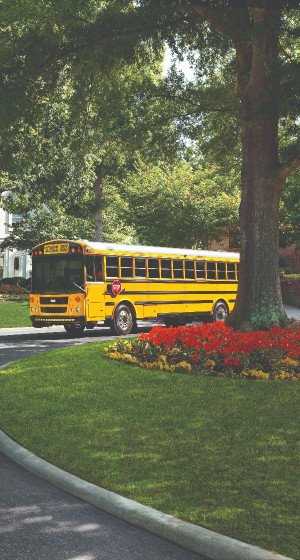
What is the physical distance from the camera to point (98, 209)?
4369 centimetres

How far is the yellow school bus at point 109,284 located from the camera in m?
21.2

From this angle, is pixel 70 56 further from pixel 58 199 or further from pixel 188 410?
pixel 58 199

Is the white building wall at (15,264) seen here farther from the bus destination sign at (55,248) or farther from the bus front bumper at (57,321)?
the bus destination sign at (55,248)

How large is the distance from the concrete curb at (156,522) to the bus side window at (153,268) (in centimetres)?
1689

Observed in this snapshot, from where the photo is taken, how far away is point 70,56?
633 inches

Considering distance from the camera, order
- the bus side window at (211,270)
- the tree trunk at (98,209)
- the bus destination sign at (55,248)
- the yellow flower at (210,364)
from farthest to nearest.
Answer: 1. the tree trunk at (98,209)
2. the bus side window at (211,270)
3. the bus destination sign at (55,248)
4. the yellow flower at (210,364)

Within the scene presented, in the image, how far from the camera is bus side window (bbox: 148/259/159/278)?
77.2ft

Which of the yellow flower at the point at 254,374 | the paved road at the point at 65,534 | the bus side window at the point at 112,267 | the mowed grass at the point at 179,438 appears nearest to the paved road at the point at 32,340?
the bus side window at the point at 112,267

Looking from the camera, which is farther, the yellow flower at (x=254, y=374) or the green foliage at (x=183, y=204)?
the green foliage at (x=183, y=204)

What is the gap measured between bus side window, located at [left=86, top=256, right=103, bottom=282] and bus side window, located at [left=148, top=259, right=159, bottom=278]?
246 centimetres

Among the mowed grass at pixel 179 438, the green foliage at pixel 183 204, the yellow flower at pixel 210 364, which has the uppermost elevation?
the green foliage at pixel 183 204

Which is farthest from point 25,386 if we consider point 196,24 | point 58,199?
point 58,199

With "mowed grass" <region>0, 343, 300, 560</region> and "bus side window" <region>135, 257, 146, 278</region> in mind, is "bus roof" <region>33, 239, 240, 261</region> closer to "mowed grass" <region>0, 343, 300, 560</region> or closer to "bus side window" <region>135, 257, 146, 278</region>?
"bus side window" <region>135, 257, 146, 278</region>

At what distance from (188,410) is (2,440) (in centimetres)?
224
